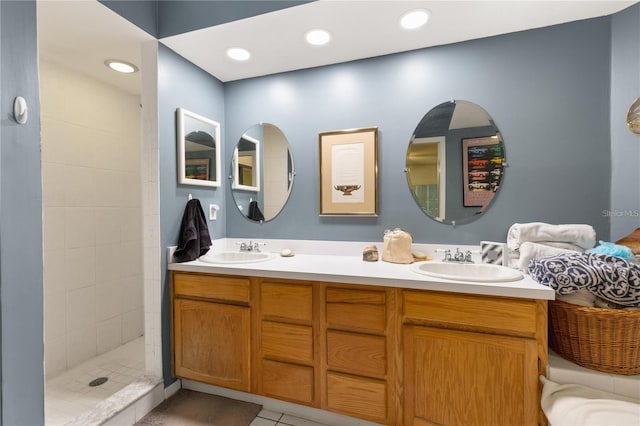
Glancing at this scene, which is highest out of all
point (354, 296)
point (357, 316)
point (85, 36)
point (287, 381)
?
point (85, 36)

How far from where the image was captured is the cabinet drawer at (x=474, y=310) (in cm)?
129

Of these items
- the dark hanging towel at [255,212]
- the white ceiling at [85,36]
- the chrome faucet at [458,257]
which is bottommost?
the chrome faucet at [458,257]

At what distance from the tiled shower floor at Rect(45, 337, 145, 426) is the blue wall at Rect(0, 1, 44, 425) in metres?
0.84

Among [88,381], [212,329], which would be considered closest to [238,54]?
[212,329]

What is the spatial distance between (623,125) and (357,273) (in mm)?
1667

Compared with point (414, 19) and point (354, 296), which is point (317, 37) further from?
point (354, 296)

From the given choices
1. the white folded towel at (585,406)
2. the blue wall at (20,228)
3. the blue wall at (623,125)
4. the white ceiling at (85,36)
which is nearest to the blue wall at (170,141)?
the white ceiling at (85,36)

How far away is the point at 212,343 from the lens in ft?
6.05

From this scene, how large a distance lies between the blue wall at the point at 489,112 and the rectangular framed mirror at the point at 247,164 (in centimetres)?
22

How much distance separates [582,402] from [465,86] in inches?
67.9

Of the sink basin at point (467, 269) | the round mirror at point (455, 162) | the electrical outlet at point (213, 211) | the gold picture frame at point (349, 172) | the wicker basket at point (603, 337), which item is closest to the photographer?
the wicker basket at point (603, 337)

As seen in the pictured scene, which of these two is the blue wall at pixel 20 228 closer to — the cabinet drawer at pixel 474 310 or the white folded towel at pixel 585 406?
the cabinet drawer at pixel 474 310

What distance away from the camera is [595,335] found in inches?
47.1

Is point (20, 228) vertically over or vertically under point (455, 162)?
under
